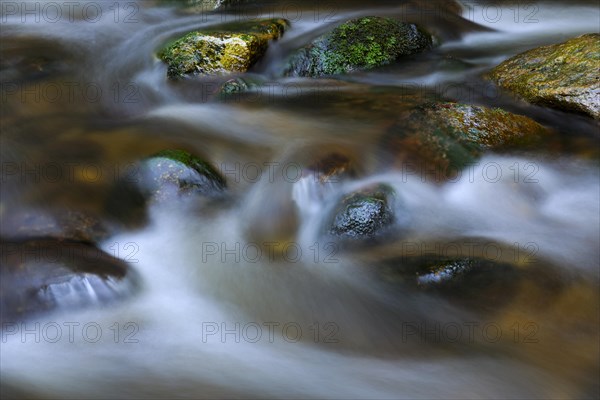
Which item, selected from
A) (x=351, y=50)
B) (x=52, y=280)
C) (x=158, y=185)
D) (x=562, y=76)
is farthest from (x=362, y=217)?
(x=351, y=50)

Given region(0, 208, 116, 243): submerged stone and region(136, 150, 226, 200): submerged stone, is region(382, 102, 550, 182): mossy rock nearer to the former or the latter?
region(136, 150, 226, 200): submerged stone

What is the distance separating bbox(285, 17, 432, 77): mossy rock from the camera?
7527 mm

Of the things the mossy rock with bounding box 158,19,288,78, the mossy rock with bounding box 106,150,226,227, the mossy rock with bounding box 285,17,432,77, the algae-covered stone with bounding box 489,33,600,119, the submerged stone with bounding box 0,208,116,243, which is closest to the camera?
the submerged stone with bounding box 0,208,116,243

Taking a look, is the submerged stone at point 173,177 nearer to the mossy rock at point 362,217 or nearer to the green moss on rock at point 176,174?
the green moss on rock at point 176,174

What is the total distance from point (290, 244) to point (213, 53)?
326cm

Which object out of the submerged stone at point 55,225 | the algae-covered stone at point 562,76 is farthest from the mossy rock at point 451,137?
the submerged stone at point 55,225

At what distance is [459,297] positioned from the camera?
4.41 metres

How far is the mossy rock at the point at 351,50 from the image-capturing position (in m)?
7.53

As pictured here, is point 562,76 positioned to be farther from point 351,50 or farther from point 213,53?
point 213,53

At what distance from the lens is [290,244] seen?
5.11 metres

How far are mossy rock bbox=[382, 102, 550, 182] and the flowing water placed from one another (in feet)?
0.46

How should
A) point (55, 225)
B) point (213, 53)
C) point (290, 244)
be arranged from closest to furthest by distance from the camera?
point (55, 225), point (290, 244), point (213, 53)

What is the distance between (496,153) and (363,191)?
163 centimetres

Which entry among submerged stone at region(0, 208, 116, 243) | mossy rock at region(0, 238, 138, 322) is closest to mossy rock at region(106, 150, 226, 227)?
submerged stone at region(0, 208, 116, 243)
